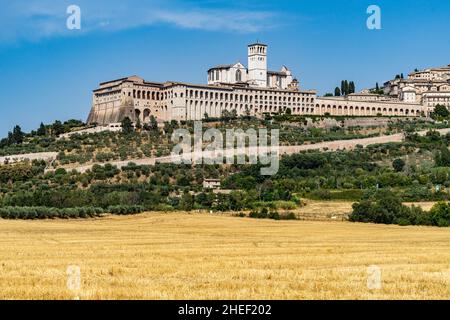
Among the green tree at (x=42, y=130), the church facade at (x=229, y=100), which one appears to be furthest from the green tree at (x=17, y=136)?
the church facade at (x=229, y=100)

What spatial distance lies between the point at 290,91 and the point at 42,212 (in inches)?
3202

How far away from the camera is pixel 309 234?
3219cm

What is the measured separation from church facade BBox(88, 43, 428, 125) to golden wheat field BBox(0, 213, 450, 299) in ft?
268

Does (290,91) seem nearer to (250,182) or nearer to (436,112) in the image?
(436,112)

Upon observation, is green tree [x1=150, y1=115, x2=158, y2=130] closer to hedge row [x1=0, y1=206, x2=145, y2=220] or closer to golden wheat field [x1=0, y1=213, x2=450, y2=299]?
hedge row [x1=0, y1=206, x2=145, y2=220]

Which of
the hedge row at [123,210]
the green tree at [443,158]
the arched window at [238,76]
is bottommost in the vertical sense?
the hedge row at [123,210]

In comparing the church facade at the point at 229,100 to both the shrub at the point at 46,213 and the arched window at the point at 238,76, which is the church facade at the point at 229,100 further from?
the shrub at the point at 46,213

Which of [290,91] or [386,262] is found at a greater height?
[290,91]

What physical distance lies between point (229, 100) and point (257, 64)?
1701cm

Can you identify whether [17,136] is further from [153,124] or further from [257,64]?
[257,64]

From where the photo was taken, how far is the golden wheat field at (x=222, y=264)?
44.1ft

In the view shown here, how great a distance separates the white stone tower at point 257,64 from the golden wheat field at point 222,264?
102553mm
